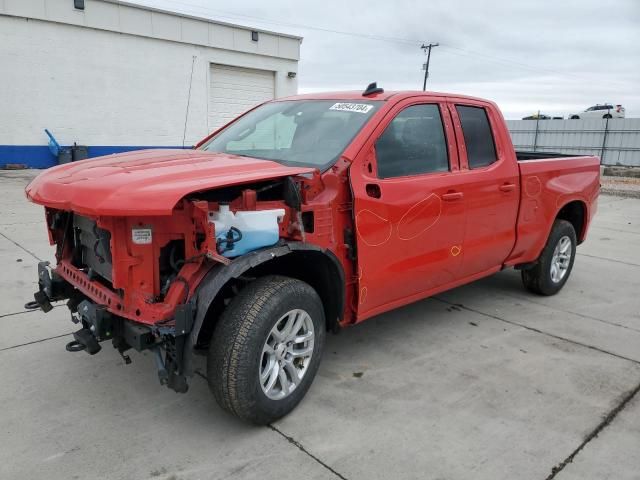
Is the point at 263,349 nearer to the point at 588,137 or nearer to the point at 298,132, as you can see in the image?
the point at 298,132

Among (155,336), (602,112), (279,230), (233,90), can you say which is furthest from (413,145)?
(602,112)

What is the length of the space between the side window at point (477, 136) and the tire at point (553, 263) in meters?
1.35

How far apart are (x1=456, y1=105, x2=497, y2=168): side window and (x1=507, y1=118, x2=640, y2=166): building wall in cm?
2163

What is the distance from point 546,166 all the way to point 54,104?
1408cm

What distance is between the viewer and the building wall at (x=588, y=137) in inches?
882

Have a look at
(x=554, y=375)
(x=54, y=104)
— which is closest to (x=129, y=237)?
(x=554, y=375)

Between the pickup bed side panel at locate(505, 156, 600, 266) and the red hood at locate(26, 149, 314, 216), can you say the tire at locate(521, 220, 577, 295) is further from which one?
the red hood at locate(26, 149, 314, 216)

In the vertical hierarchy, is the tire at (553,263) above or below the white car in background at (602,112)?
below

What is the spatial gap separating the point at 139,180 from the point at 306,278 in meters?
1.23

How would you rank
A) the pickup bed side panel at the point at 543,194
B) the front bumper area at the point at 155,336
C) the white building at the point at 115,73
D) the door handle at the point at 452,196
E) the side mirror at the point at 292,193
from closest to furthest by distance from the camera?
the front bumper area at the point at 155,336
the side mirror at the point at 292,193
the door handle at the point at 452,196
the pickup bed side panel at the point at 543,194
the white building at the point at 115,73

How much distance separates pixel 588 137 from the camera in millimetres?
23625

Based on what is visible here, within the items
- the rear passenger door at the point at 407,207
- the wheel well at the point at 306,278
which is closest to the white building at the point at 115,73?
the rear passenger door at the point at 407,207

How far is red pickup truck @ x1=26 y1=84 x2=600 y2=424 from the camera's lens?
2602 millimetres

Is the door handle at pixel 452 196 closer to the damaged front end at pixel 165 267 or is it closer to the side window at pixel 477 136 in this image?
the side window at pixel 477 136
